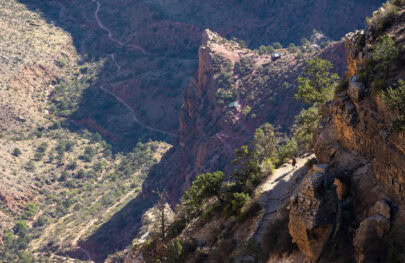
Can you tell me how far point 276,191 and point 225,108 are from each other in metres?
63.8

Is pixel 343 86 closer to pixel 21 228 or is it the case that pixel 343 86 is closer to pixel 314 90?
pixel 314 90

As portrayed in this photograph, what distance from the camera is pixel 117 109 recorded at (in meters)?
140

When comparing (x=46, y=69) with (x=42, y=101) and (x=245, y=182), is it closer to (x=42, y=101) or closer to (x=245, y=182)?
(x=42, y=101)

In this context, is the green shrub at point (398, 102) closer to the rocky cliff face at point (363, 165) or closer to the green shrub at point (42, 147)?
the rocky cliff face at point (363, 165)

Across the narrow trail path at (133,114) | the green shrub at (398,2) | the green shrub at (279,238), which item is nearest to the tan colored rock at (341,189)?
the green shrub at (279,238)

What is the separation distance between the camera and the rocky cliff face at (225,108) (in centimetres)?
9825

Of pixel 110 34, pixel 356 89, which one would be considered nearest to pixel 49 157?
pixel 110 34

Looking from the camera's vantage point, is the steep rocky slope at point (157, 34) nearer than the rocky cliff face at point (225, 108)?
No

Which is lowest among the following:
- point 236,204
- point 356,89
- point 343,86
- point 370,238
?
point 370,238

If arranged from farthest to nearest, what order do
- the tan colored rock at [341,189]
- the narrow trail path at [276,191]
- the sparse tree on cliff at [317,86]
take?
the sparse tree on cliff at [317,86] < the narrow trail path at [276,191] < the tan colored rock at [341,189]

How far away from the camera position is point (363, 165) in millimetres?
29125

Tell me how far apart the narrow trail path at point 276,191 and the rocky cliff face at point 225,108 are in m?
48.6

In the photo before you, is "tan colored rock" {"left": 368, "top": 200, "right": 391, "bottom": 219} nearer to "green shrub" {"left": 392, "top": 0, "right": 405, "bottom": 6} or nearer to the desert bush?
"green shrub" {"left": 392, "top": 0, "right": 405, "bottom": 6}

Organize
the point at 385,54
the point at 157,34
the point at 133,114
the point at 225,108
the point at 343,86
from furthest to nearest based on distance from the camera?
Answer: the point at 157,34 → the point at 133,114 → the point at 225,108 → the point at 343,86 → the point at 385,54
